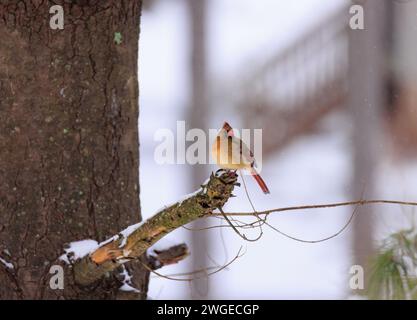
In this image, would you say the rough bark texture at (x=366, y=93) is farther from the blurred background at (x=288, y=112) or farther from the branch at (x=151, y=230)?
the branch at (x=151, y=230)

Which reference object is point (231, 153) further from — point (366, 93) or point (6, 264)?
point (366, 93)

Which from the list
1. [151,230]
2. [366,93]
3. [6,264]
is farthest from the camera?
[366,93]

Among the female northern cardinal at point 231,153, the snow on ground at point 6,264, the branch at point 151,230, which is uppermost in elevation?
the female northern cardinal at point 231,153

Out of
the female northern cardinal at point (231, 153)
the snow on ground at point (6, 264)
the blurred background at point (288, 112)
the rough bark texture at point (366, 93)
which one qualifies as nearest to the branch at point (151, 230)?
the female northern cardinal at point (231, 153)

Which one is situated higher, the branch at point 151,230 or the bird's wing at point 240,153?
the bird's wing at point 240,153

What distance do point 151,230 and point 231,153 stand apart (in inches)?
9.7

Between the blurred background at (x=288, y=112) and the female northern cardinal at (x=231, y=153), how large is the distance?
2235 mm

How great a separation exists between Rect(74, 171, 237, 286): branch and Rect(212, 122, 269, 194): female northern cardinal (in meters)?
0.02

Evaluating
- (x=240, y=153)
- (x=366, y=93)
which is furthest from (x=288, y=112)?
(x=240, y=153)

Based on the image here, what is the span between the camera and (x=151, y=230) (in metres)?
1.63

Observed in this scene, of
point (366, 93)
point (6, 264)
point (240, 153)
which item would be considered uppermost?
point (366, 93)

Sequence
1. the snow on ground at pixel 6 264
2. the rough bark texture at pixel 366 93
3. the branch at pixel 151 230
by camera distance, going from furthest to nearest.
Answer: the rough bark texture at pixel 366 93, the snow on ground at pixel 6 264, the branch at pixel 151 230

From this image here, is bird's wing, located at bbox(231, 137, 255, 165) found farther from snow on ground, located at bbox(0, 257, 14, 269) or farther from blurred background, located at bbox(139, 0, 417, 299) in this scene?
blurred background, located at bbox(139, 0, 417, 299)

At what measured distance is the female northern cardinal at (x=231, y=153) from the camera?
147 centimetres
